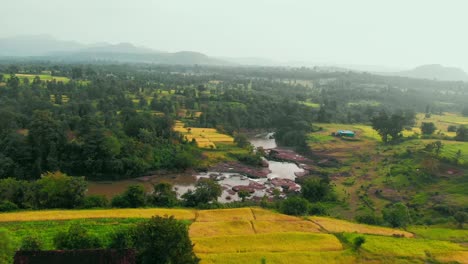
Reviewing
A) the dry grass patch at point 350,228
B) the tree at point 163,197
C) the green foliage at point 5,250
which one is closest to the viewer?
the green foliage at point 5,250

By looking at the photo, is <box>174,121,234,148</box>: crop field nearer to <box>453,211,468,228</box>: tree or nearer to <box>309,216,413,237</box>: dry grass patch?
<box>309,216,413,237</box>: dry grass patch

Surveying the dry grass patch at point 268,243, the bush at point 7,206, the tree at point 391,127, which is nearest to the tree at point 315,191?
the dry grass patch at point 268,243

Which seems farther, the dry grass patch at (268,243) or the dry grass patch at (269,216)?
the dry grass patch at (269,216)

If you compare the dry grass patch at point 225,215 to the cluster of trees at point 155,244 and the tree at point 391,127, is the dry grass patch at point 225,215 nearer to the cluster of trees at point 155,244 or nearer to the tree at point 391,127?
the cluster of trees at point 155,244

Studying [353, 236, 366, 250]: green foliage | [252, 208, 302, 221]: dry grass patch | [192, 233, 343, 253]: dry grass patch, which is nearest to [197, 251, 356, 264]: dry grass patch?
[192, 233, 343, 253]: dry grass patch

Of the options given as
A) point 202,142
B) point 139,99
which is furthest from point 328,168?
point 139,99

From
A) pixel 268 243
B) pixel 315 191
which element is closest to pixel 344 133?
pixel 315 191
